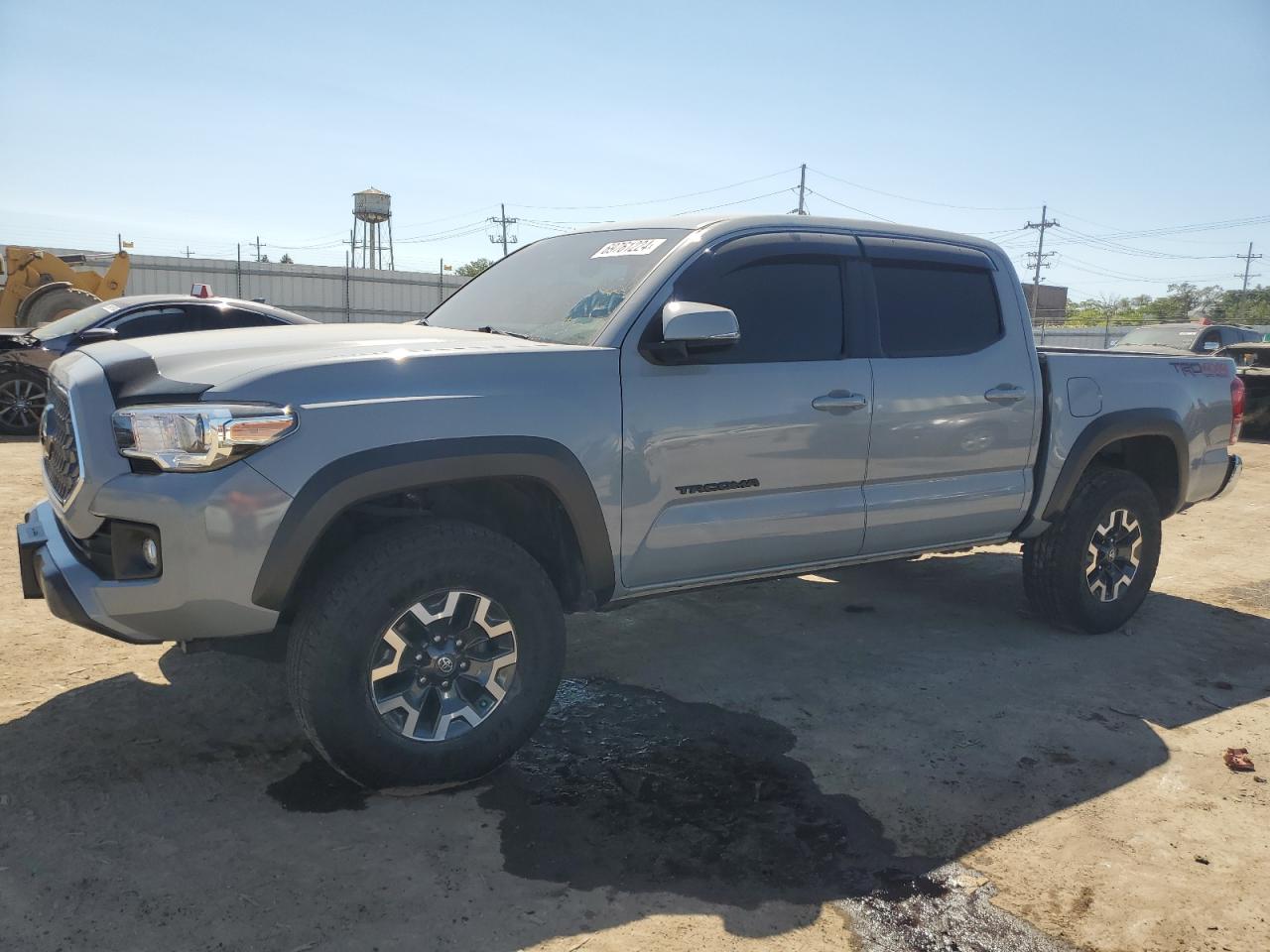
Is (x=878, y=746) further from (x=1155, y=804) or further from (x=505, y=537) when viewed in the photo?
(x=505, y=537)

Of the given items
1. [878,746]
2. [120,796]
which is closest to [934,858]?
[878,746]

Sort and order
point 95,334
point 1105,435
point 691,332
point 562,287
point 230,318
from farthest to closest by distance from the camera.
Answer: point 95,334
point 230,318
point 1105,435
point 562,287
point 691,332

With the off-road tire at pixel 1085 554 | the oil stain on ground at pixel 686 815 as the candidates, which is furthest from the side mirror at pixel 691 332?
the off-road tire at pixel 1085 554

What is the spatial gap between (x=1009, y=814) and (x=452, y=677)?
1.86m

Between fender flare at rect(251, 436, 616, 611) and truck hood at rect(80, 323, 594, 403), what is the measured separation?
0.98ft

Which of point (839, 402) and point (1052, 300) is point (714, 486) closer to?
point (839, 402)

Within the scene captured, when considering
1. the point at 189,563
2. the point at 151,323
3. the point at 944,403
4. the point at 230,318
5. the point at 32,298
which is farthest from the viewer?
the point at 32,298

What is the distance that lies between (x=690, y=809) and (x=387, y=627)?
1.12 m

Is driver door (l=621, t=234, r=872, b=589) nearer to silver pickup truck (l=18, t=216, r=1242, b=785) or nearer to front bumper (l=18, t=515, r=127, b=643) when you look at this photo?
silver pickup truck (l=18, t=216, r=1242, b=785)

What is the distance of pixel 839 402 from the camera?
156 inches

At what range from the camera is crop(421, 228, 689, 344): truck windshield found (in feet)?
12.4

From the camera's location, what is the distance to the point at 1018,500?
4.71m

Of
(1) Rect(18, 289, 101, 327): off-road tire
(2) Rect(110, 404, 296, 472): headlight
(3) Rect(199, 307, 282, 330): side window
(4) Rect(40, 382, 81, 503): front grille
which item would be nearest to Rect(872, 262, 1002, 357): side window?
(2) Rect(110, 404, 296, 472): headlight

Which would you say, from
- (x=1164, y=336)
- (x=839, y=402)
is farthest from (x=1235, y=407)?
(x=1164, y=336)
